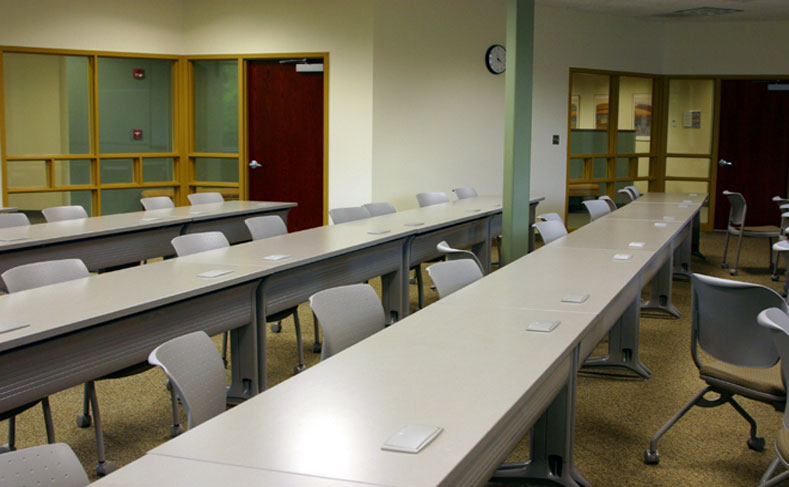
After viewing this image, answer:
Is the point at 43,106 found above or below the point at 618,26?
below

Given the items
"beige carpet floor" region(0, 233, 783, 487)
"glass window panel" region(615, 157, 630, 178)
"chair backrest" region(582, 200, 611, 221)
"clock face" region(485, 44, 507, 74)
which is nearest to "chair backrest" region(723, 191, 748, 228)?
"chair backrest" region(582, 200, 611, 221)

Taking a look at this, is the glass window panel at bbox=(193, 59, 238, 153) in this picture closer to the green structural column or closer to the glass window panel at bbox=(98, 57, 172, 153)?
the glass window panel at bbox=(98, 57, 172, 153)

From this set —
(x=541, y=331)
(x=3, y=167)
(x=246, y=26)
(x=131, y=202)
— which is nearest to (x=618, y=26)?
(x=246, y=26)

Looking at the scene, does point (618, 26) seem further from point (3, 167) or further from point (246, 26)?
point (3, 167)

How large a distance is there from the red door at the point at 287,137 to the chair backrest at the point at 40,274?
19.7ft

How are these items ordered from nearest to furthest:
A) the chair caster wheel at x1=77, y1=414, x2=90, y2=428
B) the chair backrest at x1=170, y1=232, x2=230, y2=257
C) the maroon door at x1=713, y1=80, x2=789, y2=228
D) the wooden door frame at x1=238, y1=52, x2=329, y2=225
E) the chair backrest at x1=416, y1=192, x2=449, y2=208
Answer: the chair caster wheel at x1=77, y1=414, x2=90, y2=428
the chair backrest at x1=170, y1=232, x2=230, y2=257
the chair backrest at x1=416, y1=192, x2=449, y2=208
the wooden door frame at x1=238, y1=52, x2=329, y2=225
the maroon door at x1=713, y1=80, x2=789, y2=228

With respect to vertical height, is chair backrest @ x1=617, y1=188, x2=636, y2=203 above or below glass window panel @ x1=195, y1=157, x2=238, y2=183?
below

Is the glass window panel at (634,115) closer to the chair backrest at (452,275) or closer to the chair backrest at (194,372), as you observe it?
the chair backrest at (452,275)

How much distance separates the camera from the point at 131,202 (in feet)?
32.7

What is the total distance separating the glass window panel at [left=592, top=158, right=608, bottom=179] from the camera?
39.1 ft

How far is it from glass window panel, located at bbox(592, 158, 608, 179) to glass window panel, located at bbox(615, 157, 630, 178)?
0.71 ft

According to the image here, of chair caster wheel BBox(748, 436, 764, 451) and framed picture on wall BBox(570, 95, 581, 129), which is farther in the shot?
framed picture on wall BBox(570, 95, 581, 129)

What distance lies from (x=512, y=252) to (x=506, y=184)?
57 centimetres

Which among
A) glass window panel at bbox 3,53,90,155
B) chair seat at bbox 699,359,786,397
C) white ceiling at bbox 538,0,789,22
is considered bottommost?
chair seat at bbox 699,359,786,397
